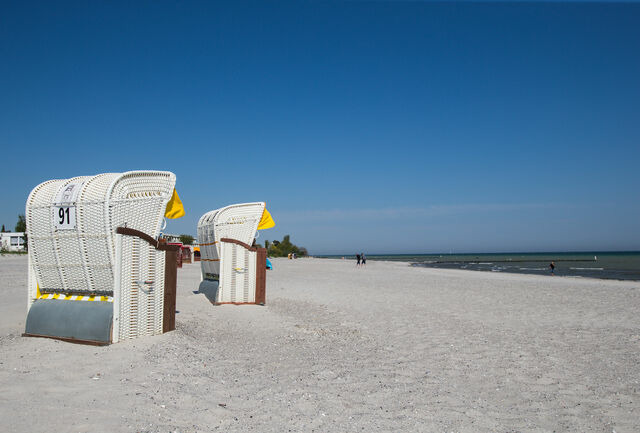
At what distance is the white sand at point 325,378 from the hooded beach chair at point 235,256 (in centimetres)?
131

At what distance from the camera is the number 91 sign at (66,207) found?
6.25m

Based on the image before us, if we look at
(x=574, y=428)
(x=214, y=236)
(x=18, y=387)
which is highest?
(x=214, y=236)

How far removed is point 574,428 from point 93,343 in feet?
19.2

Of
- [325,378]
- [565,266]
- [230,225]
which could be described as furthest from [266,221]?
[565,266]

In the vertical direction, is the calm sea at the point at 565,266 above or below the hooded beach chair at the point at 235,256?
below

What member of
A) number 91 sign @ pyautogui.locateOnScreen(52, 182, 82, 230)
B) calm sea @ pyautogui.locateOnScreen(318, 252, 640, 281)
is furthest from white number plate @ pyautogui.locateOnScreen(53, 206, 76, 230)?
calm sea @ pyautogui.locateOnScreen(318, 252, 640, 281)

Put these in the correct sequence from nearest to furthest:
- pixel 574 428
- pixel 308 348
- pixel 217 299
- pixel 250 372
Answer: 1. pixel 574 428
2. pixel 250 372
3. pixel 308 348
4. pixel 217 299

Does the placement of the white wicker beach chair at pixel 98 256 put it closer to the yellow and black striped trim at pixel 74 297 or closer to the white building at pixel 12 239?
the yellow and black striped trim at pixel 74 297

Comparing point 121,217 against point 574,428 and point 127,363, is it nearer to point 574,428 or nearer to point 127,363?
point 127,363

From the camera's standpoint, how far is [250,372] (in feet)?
19.2

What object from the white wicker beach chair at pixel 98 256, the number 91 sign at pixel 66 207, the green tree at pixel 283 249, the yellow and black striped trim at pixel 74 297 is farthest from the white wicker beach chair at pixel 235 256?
the green tree at pixel 283 249

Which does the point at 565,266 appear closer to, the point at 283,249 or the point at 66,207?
the point at 283,249

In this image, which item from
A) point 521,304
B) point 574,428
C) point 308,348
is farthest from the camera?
point 521,304

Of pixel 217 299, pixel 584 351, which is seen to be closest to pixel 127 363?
pixel 217 299
